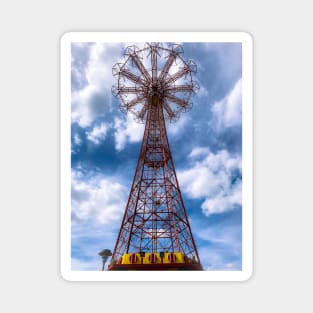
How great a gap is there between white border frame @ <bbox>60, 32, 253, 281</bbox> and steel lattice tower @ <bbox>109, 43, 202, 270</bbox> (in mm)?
980

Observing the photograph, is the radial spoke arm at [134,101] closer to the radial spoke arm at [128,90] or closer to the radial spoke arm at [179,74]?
the radial spoke arm at [128,90]

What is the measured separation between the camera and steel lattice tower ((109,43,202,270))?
7625mm

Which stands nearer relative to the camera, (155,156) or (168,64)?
(168,64)

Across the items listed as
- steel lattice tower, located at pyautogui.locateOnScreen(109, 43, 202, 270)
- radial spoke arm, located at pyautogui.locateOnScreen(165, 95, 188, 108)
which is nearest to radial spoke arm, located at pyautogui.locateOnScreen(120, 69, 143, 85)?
steel lattice tower, located at pyautogui.locateOnScreen(109, 43, 202, 270)

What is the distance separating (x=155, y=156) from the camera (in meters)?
9.46

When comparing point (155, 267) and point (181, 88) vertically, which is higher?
point (181, 88)

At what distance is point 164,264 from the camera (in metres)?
6.24

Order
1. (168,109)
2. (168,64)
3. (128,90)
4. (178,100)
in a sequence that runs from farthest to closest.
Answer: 1. (168,109)
2. (178,100)
3. (128,90)
4. (168,64)

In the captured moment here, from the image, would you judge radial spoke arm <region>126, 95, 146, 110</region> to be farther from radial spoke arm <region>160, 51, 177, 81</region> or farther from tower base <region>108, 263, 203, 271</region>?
tower base <region>108, 263, 203, 271</region>

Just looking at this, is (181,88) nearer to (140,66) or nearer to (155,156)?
(140,66)
